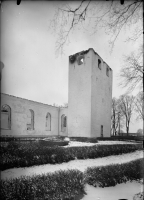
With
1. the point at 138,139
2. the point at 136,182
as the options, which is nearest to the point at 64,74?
the point at 136,182

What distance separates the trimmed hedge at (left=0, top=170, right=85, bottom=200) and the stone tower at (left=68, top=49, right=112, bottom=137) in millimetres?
1305

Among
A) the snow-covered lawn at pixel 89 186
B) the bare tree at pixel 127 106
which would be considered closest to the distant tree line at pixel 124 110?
the bare tree at pixel 127 106

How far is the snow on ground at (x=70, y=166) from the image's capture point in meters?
2.30

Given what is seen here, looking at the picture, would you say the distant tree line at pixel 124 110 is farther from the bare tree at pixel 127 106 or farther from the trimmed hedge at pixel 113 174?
the trimmed hedge at pixel 113 174

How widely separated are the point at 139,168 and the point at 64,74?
279 centimetres

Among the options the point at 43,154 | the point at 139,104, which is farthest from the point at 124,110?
the point at 43,154

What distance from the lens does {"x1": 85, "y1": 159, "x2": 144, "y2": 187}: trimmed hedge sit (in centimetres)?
250

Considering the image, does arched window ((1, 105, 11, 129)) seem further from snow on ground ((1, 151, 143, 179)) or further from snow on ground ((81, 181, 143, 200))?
snow on ground ((81, 181, 143, 200))

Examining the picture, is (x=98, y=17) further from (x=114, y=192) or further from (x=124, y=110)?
(x=114, y=192)

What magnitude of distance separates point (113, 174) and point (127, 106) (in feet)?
7.22

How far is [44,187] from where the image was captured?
85.8 inches

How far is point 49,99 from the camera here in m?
3.30

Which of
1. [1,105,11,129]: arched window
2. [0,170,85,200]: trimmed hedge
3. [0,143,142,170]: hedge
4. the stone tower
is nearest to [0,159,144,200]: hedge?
[0,170,85,200]: trimmed hedge

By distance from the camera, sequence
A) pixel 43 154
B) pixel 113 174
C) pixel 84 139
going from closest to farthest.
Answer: pixel 113 174, pixel 43 154, pixel 84 139
